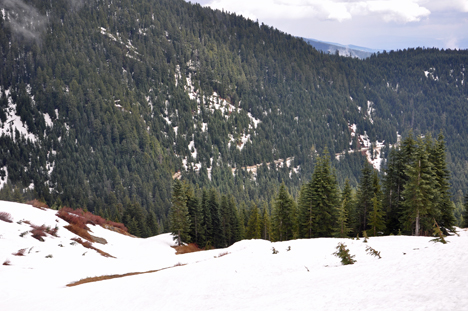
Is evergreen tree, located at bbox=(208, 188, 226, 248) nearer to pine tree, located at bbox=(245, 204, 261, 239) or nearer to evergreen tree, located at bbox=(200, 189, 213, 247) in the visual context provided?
evergreen tree, located at bbox=(200, 189, 213, 247)

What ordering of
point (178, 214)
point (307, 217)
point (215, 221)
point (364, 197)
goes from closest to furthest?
point (307, 217), point (364, 197), point (178, 214), point (215, 221)

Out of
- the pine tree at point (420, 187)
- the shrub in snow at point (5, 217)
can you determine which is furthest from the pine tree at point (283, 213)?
the shrub in snow at point (5, 217)

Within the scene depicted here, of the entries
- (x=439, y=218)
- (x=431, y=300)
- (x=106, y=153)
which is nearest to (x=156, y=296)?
(x=431, y=300)

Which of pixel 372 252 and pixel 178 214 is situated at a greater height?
pixel 372 252

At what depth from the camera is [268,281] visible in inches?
524

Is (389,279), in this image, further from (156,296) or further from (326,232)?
(326,232)

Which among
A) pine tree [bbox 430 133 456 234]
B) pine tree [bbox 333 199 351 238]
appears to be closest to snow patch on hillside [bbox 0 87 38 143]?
pine tree [bbox 333 199 351 238]

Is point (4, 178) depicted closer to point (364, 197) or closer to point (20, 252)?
point (20, 252)

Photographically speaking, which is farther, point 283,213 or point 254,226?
point 254,226

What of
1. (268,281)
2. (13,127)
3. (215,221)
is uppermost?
(13,127)

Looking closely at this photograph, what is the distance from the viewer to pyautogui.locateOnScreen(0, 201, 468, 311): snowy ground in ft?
29.8

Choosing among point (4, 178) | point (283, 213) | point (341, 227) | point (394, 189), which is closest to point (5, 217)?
point (341, 227)

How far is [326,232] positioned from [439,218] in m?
12.2

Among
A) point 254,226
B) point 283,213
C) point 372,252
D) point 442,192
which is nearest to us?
point 372,252
